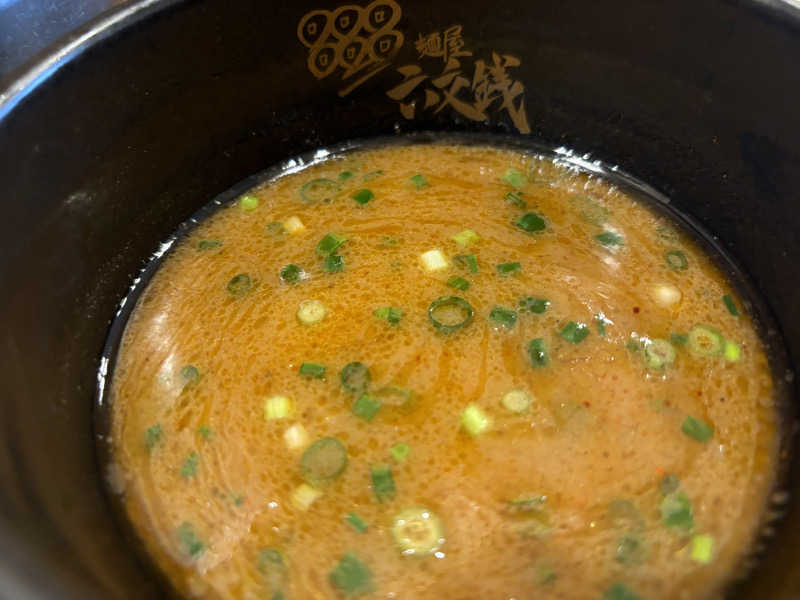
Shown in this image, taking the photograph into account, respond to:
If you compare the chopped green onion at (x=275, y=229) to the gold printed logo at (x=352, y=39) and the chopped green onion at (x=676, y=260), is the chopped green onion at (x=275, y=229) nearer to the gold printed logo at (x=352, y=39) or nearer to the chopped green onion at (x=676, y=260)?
the gold printed logo at (x=352, y=39)

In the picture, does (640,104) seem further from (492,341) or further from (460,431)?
(460,431)

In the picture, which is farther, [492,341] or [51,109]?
[492,341]

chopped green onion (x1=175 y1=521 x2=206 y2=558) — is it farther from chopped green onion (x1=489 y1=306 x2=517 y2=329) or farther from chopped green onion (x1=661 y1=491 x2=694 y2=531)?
chopped green onion (x1=661 y1=491 x2=694 y2=531)

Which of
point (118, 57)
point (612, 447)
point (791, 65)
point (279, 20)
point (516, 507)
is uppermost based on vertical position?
point (279, 20)

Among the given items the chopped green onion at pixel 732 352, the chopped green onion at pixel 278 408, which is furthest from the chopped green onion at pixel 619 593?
the chopped green onion at pixel 278 408

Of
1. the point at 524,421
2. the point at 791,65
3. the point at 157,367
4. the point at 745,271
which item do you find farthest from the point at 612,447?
the point at 157,367

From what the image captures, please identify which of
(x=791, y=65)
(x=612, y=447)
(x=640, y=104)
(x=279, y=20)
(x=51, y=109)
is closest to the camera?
(x=51, y=109)
